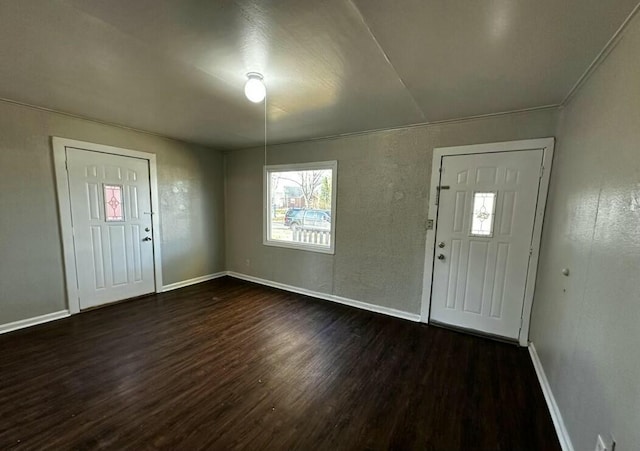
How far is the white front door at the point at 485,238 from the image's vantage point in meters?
2.58

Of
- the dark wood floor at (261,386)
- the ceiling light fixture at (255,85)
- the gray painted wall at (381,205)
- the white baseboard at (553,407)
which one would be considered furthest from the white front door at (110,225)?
the white baseboard at (553,407)

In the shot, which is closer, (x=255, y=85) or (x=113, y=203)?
(x=255, y=85)

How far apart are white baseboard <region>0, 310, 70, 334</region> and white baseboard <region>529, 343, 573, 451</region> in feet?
15.6

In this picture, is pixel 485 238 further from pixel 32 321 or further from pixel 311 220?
pixel 32 321

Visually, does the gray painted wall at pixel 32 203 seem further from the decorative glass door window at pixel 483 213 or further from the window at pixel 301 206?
the decorative glass door window at pixel 483 213

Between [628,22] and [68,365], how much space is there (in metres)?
4.35

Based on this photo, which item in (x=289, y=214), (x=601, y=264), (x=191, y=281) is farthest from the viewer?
(x=191, y=281)

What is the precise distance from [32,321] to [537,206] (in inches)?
214

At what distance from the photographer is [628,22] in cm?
125

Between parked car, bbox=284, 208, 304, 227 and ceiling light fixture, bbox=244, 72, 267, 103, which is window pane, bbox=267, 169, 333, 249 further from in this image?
ceiling light fixture, bbox=244, 72, 267, 103

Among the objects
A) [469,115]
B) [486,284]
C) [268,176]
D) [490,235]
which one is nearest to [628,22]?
[469,115]

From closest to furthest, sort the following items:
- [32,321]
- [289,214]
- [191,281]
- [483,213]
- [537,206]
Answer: [537,206] → [483,213] → [32,321] → [289,214] → [191,281]

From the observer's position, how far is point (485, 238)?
9.04 feet

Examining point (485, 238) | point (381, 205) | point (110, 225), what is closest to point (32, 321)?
point (110, 225)
